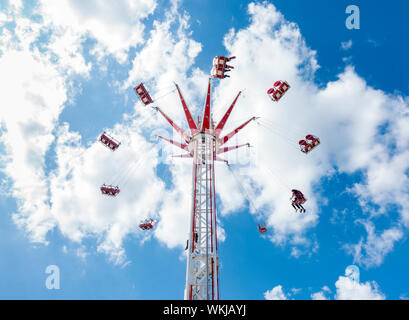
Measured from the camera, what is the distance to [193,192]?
2170cm

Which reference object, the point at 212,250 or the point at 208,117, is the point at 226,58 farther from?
the point at 212,250

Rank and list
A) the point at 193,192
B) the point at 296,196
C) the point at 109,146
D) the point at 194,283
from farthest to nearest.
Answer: the point at 109,146
the point at 296,196
the point at 193,192
the point at 194,283

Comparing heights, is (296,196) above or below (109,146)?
below

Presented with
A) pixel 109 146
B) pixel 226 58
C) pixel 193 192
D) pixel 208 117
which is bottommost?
pixel 193 192

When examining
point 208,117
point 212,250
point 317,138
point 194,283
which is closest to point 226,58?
point 208,117
